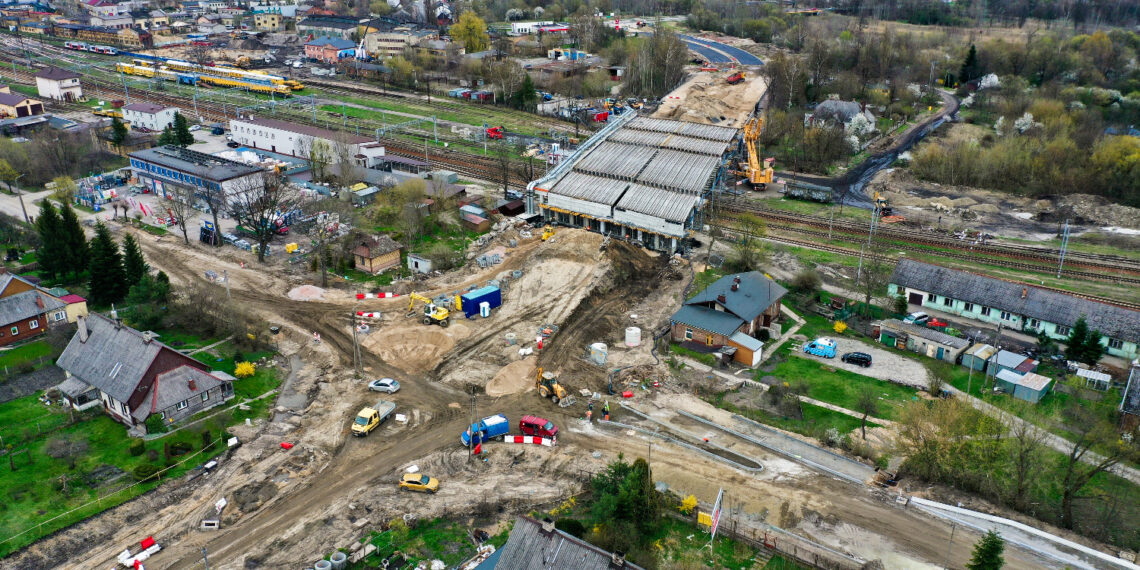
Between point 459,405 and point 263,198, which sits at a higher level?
point 263,198

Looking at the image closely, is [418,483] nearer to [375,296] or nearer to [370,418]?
[370,418]

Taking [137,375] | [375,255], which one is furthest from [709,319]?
[137,375]

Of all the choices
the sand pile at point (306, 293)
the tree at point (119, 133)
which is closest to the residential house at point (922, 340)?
the sand pile at point (306, 293)

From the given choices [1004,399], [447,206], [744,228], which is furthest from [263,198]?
[1004,399]

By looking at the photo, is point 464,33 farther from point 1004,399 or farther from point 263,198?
point 1004,399

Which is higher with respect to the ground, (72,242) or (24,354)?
(72,242)

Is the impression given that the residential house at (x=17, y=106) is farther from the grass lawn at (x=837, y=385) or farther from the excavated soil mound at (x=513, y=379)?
the grass lawn at (x=837, y=385)
